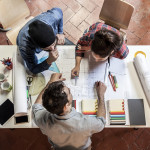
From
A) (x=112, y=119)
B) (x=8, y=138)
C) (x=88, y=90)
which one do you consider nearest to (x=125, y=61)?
(x=88, y=90)

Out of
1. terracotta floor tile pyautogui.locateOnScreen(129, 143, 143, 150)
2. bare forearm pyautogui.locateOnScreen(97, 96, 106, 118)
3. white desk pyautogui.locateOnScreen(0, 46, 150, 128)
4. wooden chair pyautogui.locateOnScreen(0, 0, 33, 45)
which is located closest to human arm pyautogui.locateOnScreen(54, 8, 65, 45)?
white desk pyautogui.locateOnScreen(0, 46, 150, 128)

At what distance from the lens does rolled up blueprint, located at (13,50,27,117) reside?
145 cm

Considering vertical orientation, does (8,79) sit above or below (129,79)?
below

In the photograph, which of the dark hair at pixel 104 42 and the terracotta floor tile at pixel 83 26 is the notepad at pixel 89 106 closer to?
the dark hair at pixel 104 42

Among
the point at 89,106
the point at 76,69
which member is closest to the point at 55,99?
the point at 89,106

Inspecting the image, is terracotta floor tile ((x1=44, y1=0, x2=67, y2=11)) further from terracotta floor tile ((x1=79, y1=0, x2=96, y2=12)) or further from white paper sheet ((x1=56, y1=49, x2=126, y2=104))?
white paper sheet ((x1=56, y1=49, x2=126, y2=104))

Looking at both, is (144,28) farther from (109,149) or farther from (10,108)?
(10,108)

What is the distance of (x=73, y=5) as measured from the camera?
2932 mm

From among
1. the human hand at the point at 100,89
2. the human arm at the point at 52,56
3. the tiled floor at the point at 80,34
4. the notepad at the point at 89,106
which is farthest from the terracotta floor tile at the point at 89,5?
the notepad at the point at 89,106

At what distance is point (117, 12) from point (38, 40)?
96 cm

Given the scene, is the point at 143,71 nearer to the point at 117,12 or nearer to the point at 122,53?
the point at 122,53

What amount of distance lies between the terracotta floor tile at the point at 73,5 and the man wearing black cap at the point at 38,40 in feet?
4.02

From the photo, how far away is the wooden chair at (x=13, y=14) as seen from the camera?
6.04 feet

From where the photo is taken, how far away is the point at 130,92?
160cm
